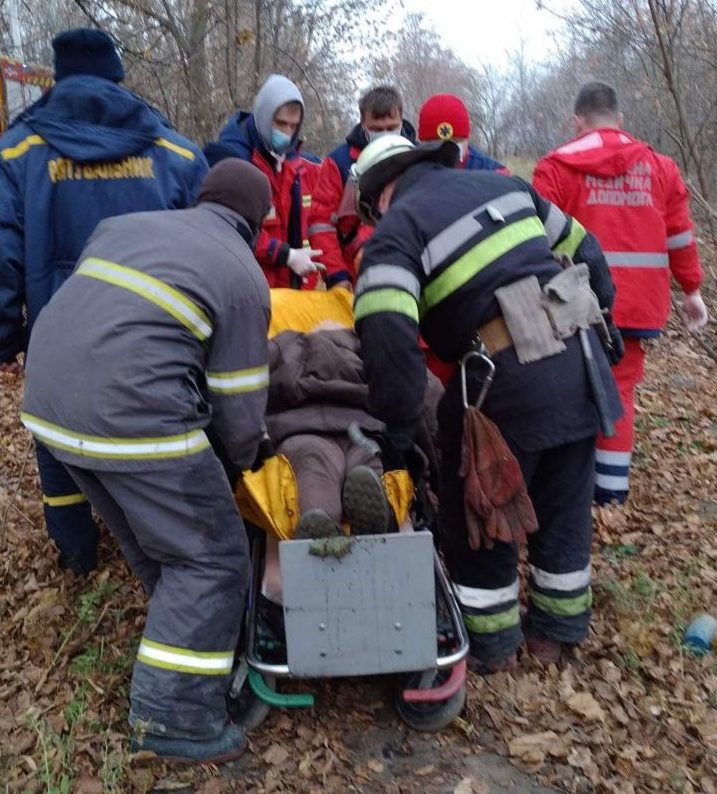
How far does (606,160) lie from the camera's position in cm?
429

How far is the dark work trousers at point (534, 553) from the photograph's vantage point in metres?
3.15

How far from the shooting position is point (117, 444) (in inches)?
102

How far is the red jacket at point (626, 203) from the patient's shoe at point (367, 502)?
210 centimetres

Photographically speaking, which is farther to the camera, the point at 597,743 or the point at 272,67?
the point at 272,67

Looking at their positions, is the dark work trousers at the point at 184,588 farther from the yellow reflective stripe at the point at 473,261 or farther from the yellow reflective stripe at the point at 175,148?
the yellow reflective stripe at the point at 175,148

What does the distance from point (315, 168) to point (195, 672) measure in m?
4.00

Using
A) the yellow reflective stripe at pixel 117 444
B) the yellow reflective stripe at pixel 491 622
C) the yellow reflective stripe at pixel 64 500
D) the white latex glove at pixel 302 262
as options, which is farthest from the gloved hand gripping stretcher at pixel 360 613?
the white latex glove at pixel 302 262

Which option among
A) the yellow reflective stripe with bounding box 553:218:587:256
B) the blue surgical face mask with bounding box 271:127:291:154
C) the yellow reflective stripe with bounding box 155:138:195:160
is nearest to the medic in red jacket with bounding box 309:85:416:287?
the blue surgical face mask with bounding box 271:127:291:154

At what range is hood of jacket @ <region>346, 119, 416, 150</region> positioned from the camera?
487 centimetres

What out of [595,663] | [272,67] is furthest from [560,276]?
[272,67]

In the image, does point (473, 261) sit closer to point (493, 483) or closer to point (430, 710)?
point (493, 483)

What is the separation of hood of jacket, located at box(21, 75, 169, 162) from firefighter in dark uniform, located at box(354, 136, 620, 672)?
105 cm

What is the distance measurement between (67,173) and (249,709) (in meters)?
2.28

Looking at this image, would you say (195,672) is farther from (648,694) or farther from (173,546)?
(648,694)
